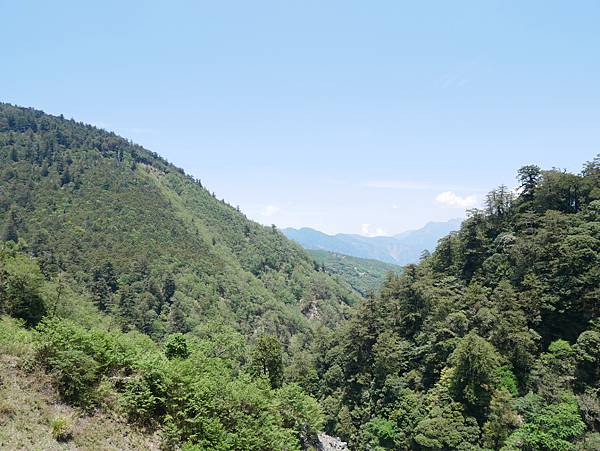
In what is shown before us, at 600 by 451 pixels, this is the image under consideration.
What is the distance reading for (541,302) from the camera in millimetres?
41312

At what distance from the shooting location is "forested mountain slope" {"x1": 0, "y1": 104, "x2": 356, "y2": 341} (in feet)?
358

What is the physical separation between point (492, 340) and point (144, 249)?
Result: 112989mm

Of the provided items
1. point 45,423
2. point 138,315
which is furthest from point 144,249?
point 45,423

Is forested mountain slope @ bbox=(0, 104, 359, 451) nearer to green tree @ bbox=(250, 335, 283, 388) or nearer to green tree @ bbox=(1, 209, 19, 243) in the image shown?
green tree @ bbox=(250, 335, 283, 388)

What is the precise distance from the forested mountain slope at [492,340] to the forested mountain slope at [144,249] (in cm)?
6302

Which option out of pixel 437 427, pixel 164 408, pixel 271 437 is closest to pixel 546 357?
pixel 437 427

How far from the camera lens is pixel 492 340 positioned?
4075 centimetres

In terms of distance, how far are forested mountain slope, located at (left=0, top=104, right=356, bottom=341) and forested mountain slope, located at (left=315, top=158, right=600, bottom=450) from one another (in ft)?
207

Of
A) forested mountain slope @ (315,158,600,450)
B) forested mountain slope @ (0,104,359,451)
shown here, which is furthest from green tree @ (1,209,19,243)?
forested mountain slope @ (315,158,600,450)

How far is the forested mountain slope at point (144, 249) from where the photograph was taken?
109m

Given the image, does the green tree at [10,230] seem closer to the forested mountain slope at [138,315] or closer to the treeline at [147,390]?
the forested mountain slope at [138,315]

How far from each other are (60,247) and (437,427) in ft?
381

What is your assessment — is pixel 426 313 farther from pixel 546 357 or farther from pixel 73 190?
pixel 73 190

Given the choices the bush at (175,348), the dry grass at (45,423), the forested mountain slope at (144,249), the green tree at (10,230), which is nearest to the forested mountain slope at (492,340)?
the bush at (175,348)
